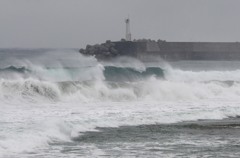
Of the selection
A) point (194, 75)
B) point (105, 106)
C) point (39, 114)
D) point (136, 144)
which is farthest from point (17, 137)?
point (194, 75)

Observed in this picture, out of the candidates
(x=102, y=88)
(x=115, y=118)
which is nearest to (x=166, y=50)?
(x=102, y=88)

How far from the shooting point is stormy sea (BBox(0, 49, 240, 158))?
14.7 m

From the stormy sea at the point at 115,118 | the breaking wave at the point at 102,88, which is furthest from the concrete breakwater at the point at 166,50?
the stormy sea at the point at 115,118

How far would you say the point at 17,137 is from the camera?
1530cm

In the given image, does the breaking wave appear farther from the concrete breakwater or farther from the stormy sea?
the concrete breakwater

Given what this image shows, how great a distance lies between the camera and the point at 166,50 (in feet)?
289

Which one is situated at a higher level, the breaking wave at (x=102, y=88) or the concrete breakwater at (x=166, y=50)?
the concrete breakwater at (x=166, y=50)

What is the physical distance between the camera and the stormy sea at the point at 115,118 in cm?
1468

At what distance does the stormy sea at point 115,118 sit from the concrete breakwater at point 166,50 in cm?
4469

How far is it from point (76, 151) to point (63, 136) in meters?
2.20

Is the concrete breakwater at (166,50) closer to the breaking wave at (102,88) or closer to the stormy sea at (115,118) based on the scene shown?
the breaking wave at (102,88)

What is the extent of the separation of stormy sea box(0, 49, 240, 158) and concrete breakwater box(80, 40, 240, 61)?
147ft

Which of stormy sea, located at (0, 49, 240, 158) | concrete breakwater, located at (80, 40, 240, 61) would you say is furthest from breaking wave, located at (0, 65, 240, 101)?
concrete breakwater, located at (80, 40, 240, 61)

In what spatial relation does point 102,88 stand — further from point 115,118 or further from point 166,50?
point 166,50
